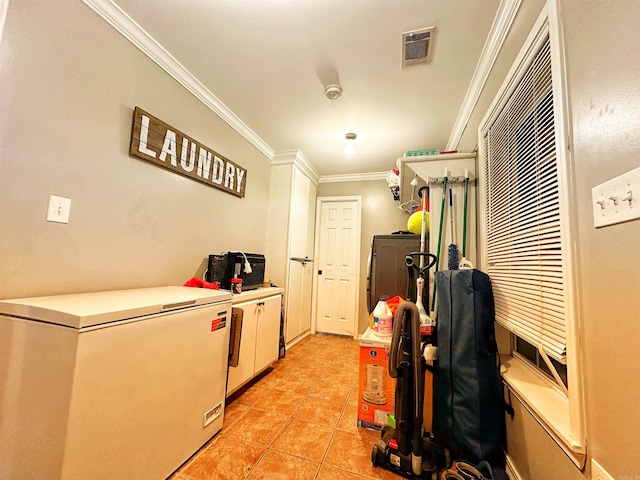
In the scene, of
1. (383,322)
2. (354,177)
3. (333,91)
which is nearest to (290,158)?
(354,177)

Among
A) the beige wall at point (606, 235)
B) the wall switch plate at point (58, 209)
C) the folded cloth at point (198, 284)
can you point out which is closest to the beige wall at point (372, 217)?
the folded cloth at point (198, 284)

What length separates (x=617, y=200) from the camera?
2.07ft

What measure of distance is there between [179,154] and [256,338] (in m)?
1.58

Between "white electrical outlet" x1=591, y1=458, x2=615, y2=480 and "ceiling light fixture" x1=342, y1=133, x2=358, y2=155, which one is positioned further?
"ceiling light fixture" x1=342, y1=133, x2=358, y2=155

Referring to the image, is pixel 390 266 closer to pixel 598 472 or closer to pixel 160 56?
pixel 598 472

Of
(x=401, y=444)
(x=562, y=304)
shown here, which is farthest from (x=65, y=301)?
(x=562, y=304)

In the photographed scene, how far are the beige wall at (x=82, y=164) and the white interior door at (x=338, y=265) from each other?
2253 millimetres

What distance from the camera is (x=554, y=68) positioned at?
2.93ft

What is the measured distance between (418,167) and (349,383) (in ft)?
6.47

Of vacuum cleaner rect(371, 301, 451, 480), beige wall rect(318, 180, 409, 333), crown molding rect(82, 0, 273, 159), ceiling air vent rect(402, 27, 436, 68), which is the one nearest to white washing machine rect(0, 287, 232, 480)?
vacuum cleaner rect(371, 301, 451, 480)

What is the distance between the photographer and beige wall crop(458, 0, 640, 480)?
60cm

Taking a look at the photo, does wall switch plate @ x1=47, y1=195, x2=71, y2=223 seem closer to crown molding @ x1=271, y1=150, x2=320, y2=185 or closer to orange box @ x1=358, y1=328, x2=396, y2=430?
orange box @ x1=358, y1=328, x2=396, y2=430

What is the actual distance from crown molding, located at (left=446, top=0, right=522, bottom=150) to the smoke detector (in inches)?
37.9

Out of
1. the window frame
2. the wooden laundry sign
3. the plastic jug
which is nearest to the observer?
the window frame
